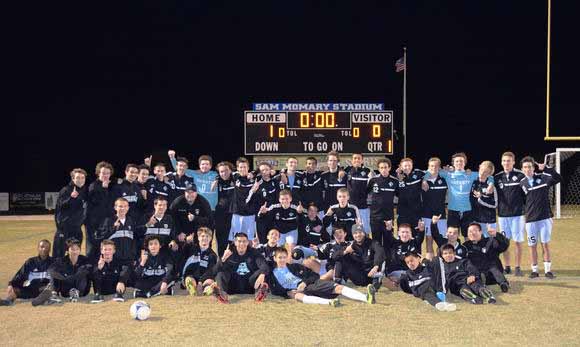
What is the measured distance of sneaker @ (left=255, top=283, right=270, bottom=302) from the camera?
6.47 meters

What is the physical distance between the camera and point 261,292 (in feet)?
21.3

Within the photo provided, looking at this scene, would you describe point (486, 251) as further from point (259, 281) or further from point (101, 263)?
point (101, 263)

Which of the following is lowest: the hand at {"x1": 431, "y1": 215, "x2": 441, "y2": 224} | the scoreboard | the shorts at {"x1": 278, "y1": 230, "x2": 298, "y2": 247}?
the shorts at {"x1": 278, "y1": 230, "x2": 298, "y2": 247}

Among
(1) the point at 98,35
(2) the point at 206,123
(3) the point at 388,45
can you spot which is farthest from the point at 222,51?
(3) the point at 388,45

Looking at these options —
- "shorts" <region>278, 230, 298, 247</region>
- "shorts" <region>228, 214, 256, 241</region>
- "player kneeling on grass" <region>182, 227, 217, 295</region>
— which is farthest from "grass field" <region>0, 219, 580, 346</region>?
"shorts" <region>228, 214, 256, 241</region>

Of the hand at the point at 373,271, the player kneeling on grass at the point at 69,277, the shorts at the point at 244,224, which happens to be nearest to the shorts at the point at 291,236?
the shorts at the point at 244,224

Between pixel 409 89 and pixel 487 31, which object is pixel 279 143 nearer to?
pixel 409 89

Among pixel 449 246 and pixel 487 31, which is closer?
pixel 449 246

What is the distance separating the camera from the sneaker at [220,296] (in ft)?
21.0

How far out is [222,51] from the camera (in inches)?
1323

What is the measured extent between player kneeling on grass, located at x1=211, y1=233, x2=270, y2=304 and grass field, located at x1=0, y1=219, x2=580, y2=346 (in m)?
0.19

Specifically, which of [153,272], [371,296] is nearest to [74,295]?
[153,272]

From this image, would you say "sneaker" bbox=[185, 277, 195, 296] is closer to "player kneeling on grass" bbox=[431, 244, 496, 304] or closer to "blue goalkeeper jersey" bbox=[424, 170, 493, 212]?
"player kneeling on grass" bbox=[431, 244, 496, 304]

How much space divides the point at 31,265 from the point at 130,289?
1.32 m
